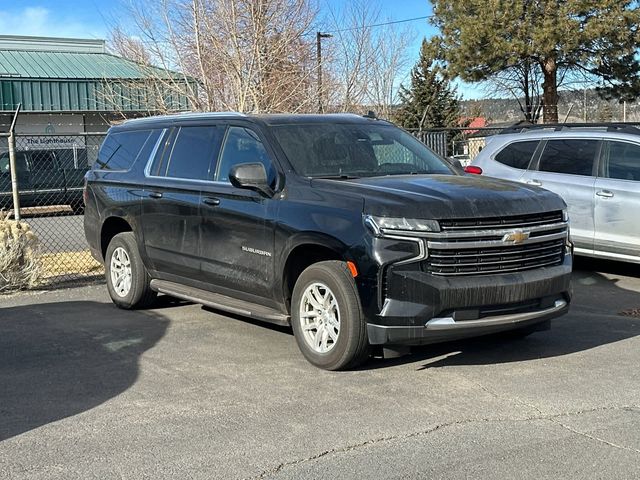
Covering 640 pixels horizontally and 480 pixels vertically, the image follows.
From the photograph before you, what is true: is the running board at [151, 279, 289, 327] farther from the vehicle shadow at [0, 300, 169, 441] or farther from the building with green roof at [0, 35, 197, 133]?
the building with green roof at [0, 35, 197, 133]

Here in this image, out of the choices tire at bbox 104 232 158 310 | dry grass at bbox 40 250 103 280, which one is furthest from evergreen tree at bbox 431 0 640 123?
tire at bbox 104 232 158 310

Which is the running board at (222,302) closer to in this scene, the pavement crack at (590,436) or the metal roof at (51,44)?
the pavement crack at (590,436)

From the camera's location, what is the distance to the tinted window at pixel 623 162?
9.10 m

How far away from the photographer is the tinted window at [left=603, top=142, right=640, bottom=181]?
29.9ft

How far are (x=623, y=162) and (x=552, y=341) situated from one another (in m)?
3.78

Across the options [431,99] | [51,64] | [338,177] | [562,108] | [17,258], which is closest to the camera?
[338,177]

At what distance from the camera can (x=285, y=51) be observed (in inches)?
520

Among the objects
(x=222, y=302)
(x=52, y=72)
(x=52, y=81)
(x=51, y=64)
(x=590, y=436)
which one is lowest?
(x=590, y=436)

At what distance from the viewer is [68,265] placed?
10.6 meters

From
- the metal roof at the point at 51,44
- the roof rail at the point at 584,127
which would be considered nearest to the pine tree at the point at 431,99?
the metal roof at the point at 51,44

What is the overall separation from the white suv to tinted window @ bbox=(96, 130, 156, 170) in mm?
3866

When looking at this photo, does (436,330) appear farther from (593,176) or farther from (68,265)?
(68,265)

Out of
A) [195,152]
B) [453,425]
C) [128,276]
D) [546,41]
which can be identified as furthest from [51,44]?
[453,425]

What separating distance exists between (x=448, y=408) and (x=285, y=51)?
962 cm
